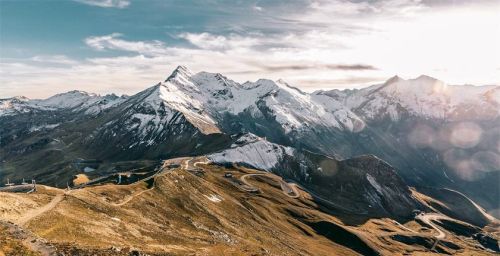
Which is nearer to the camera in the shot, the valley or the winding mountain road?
the valley

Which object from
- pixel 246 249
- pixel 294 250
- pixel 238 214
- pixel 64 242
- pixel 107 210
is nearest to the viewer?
pixel 64 242

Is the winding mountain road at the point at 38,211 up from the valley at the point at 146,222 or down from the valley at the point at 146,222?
up

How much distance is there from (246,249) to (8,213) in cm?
6531

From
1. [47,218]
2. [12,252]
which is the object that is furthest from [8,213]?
[12,252]

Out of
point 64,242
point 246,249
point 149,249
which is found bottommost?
point 246,249

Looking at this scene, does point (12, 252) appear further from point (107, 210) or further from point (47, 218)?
point (107, 210)

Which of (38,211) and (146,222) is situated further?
(146,222)

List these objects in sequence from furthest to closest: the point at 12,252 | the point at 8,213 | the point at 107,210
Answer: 1. the point at 107,210
2. the point at 8,213
3. the point at 12,252

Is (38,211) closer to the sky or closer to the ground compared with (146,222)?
closer to the sky

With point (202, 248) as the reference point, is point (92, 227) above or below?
above

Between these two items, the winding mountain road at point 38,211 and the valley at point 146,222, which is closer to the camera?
the valley at point 146,222

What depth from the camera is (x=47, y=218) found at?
287 feet

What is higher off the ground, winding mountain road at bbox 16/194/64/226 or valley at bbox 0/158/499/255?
winding mountain road at bbox 16/194/64/226

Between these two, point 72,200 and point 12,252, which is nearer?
point 12,252
